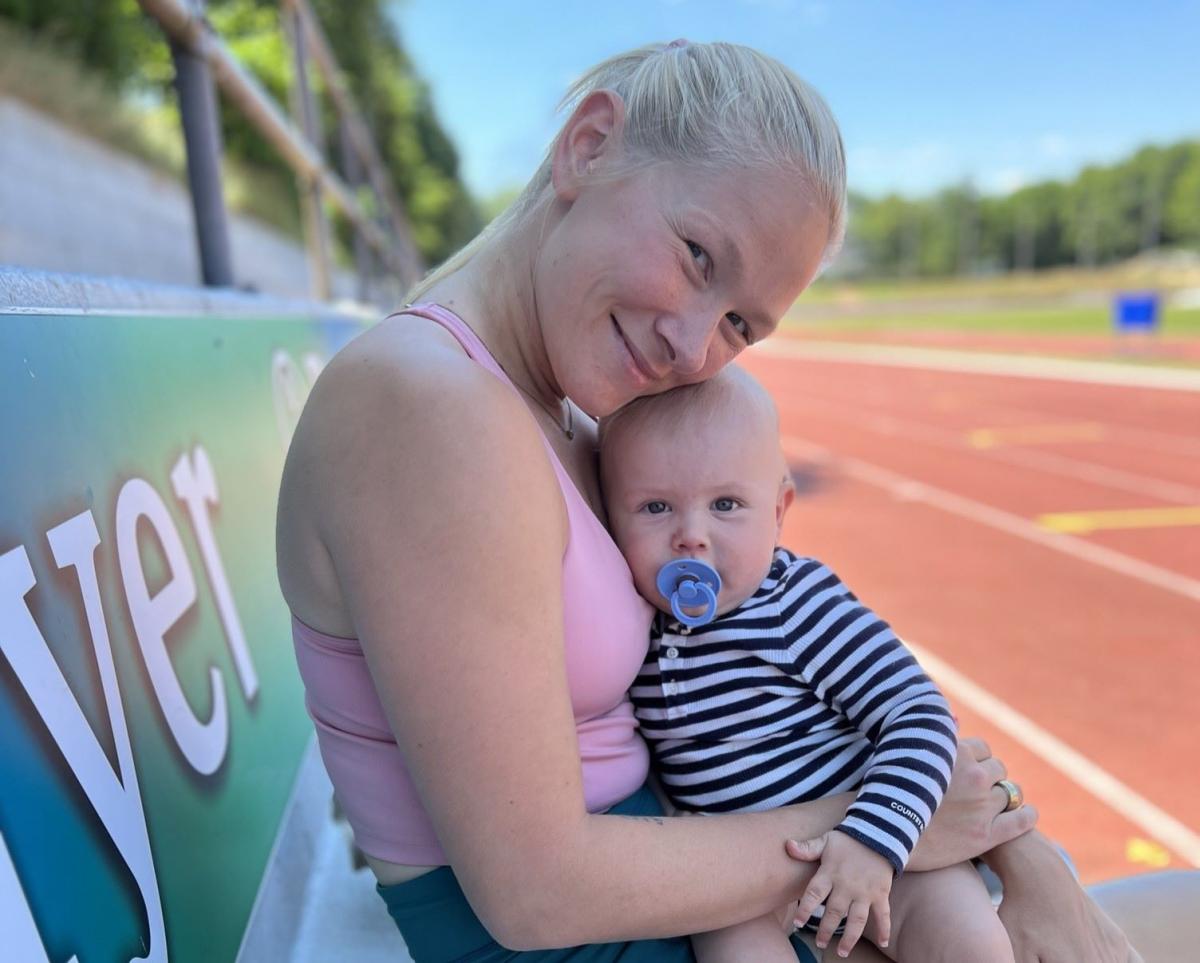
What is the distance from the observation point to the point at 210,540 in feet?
4.74

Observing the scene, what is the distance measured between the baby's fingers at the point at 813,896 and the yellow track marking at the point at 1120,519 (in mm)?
6607

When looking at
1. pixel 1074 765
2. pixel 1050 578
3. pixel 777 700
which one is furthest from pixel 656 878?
pixel 1050 578

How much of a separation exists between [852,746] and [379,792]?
0.66 m

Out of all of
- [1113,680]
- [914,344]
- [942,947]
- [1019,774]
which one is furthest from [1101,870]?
[914,344]

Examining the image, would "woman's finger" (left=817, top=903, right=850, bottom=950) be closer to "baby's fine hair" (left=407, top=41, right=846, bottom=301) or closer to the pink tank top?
the pink tank top

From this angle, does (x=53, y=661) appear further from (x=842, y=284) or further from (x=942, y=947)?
(x=842, y=284)

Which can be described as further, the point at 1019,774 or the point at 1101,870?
the point at 1019,774

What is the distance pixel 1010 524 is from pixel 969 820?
6515 millimetres

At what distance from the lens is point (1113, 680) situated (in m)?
4.34

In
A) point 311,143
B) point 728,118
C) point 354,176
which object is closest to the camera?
point 728,118

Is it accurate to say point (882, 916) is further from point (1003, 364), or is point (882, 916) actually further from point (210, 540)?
point (1003, 364)

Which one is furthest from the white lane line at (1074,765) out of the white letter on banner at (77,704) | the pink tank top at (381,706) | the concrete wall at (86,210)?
the concrete wall at (86,210)

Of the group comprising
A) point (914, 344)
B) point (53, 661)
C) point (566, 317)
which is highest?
point (566, 317)

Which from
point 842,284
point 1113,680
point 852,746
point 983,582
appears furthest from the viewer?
point 842,284
